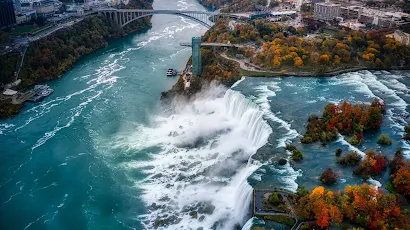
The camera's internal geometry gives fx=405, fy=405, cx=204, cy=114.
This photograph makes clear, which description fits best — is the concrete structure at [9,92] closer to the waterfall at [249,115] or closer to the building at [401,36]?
the waterfall at [249,115]

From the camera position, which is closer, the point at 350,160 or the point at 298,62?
the point at 350,160

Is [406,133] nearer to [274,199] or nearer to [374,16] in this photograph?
[274,199]

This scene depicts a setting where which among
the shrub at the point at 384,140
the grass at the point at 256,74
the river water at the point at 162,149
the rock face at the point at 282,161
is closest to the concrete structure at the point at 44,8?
the river water at the point at 162,149

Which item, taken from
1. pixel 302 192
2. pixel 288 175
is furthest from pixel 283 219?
pixel 288 175

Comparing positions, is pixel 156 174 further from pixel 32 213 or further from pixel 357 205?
pixel 357 205

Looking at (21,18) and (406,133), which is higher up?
(21,18)

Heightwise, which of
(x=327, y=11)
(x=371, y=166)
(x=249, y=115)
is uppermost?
(x=327, y=11)

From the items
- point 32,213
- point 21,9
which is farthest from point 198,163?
point 21,9
